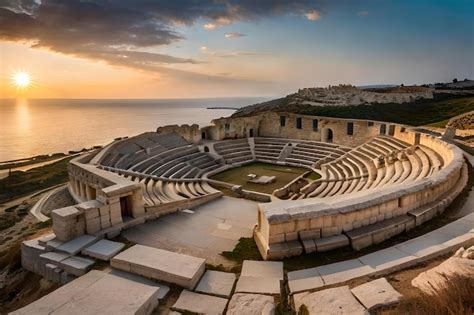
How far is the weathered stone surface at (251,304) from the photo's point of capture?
3.79 meters

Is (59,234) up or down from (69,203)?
up

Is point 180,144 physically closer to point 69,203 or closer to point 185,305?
point 69,203

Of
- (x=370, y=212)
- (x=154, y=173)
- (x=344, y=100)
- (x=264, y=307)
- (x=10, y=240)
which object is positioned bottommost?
(x=10, y=240)

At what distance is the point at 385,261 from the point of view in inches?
182

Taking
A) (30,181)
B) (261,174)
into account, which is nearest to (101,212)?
(261,174)

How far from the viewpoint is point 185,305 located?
4.14 metres

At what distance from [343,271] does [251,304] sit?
1.56 meters

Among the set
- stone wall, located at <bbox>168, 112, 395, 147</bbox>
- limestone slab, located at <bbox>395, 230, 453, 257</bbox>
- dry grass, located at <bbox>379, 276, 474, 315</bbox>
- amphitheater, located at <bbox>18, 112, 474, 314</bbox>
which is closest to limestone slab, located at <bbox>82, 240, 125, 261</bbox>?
amphitheater, located at <bbox>18, 112, 474, 314</bbox>

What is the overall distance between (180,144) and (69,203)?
9.39 metres

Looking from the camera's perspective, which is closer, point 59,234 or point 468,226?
point 468,226

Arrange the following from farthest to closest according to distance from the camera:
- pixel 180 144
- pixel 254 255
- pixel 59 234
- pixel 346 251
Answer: pixel 180 144, pixel 59 234, pixel 254 255, pixel 346 251

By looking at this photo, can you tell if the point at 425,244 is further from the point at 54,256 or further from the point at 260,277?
the point at 54,256

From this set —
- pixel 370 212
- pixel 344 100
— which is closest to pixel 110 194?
pixel 370 212

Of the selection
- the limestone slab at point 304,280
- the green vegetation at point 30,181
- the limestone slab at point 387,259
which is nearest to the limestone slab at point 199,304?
the limestone slab at point 304,280
